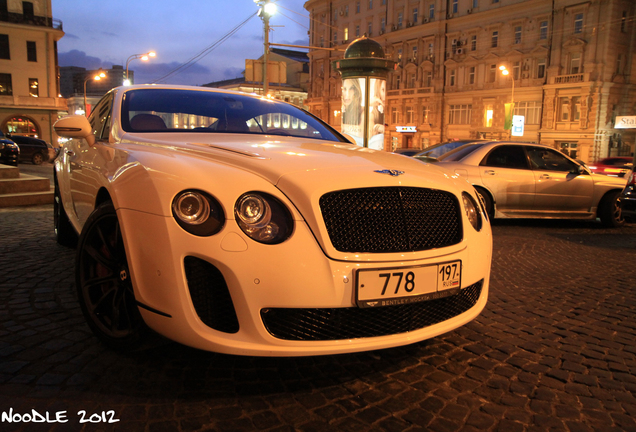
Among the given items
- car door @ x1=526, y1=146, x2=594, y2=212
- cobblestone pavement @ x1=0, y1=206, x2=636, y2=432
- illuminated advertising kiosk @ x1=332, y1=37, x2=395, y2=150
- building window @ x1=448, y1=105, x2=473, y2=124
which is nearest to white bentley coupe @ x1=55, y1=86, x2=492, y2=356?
cobblestone pavement @ x1=0, y1=206, x2=636, y2=432

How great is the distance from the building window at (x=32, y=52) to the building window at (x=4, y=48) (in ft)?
4.65

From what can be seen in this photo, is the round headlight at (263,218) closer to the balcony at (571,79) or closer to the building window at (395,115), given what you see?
the balcony at (571,79)

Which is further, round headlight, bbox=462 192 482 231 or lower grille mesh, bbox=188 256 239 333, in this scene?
round headlight, bbox=462 192 482 231

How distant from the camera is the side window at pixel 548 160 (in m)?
8.29

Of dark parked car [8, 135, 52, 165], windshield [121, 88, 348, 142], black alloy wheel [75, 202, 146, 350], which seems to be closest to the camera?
black alloy wheel [75, 202, 146, 350]

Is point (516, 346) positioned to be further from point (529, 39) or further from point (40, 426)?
point (529, 39)

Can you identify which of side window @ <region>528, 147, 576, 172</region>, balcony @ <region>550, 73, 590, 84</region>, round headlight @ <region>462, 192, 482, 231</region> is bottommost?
round headlight @ <region>462, 192, 482, 231</region>

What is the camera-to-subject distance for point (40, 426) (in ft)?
6.46

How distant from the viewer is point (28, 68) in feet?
137

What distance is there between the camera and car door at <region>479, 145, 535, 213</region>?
26.0 feet

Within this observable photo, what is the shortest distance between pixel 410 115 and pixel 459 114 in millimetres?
5952

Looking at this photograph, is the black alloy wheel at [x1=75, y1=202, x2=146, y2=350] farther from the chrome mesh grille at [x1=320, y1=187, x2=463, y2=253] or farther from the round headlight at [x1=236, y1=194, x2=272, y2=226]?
the chrome mesh grille at [x1=320, y1=187, x2=463, y2=253]

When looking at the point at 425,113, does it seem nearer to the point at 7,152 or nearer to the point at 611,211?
the point at 7,152

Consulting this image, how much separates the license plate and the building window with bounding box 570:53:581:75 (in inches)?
1698
